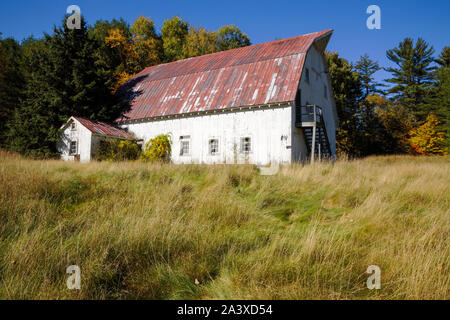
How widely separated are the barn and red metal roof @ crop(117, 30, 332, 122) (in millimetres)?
63

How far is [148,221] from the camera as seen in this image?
441 centimetres

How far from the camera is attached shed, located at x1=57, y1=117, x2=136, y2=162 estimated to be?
59.0 ft

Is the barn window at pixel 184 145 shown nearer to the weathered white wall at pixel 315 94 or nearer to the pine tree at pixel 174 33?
the weathered white wall at pixel 315 94

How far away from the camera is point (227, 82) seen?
19.0 meters

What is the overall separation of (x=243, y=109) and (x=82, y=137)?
10899mm

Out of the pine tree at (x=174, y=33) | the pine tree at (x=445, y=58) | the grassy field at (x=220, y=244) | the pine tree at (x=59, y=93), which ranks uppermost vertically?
the pine tree at (x=174, y=33)

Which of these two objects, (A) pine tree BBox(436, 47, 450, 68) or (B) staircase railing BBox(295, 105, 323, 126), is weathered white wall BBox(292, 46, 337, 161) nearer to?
(B) staircase railing BBox(295, 105, 323, 126)

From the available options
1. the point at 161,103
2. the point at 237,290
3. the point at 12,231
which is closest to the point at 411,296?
the point at 237,290

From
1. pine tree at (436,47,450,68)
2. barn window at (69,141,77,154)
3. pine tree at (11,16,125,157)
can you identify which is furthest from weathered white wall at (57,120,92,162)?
pine tree at (436,47,450,68)

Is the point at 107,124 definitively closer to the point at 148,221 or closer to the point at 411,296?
the point at 148,221

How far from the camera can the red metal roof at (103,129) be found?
60.4 ft

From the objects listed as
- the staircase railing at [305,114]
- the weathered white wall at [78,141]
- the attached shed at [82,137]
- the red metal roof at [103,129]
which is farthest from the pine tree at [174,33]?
the staircase railing at [305,114]

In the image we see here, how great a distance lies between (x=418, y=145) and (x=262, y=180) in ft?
103

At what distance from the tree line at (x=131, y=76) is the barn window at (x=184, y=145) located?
6.45m
